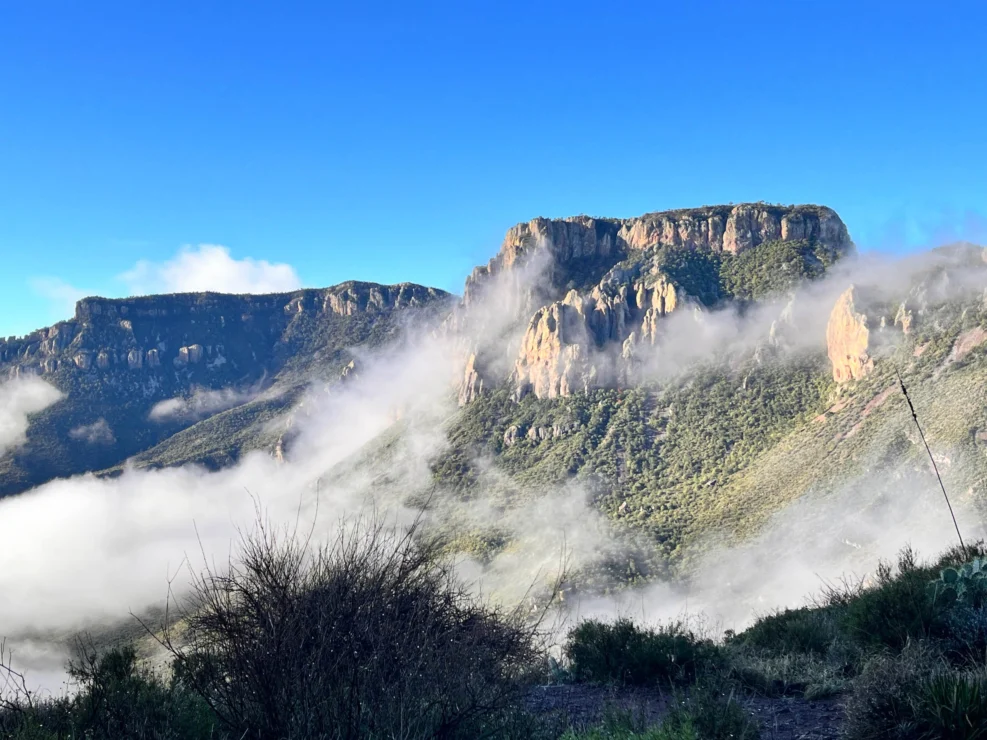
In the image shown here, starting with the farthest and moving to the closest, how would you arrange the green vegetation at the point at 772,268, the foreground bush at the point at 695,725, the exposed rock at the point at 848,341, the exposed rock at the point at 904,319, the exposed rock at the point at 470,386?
the exposed rock at the point at 470,386, the green vegetation at the point at 772,268, the exposed rock at the point at 848,341, the exposed rock at the point at 904,319, the foreground bush at the point at 695,725

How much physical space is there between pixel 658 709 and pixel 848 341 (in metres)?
77.6

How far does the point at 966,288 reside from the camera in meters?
66.1

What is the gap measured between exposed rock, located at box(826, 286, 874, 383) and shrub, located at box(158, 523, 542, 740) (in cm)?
7163

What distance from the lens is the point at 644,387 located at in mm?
89562

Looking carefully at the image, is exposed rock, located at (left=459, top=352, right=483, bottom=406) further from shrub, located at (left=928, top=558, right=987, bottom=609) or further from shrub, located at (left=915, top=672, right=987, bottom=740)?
shrub, located at (left=915, top=672, right=987, bottom=740)

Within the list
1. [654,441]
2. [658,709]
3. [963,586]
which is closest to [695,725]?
[658,709]

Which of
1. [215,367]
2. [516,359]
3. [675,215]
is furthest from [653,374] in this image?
[215,367]

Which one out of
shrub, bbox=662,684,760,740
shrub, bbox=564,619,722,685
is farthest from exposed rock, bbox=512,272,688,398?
shrub, bbox=662,684,760,740

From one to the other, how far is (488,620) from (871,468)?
49211 millimetres

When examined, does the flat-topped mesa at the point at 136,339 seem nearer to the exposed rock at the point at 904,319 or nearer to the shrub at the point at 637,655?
the exposed rock at the point at 904,319

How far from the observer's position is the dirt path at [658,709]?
16.0 ft

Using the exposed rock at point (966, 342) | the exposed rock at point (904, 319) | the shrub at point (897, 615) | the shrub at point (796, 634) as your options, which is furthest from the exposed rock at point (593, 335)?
the shrub at point (897, 615)

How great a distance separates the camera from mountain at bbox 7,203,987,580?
52.2 metres

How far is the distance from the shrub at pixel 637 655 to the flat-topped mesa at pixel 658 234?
361 feet
